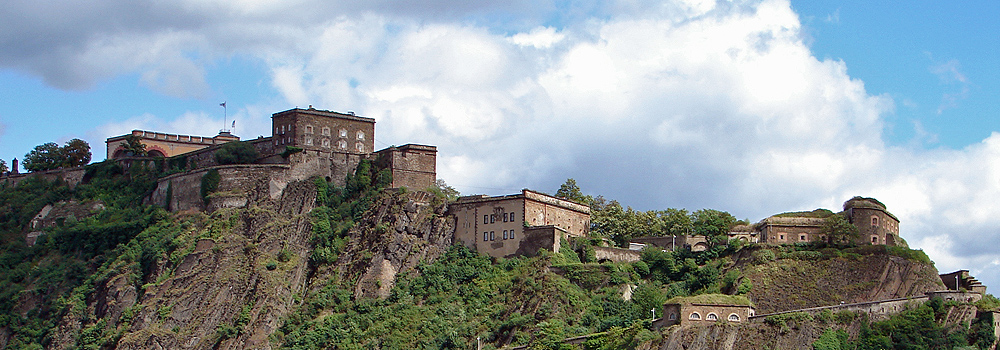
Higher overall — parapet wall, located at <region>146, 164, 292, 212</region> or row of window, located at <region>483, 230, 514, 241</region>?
parapet wall, located at <region>146, 164, 292, 212</region>

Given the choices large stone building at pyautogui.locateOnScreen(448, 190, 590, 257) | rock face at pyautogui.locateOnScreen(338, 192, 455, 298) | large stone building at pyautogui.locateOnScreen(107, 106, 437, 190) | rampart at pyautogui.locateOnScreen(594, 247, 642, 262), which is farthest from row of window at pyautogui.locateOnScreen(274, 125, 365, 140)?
rampart at pyautogui.locateOnScreen(594, 247, 642, 262)

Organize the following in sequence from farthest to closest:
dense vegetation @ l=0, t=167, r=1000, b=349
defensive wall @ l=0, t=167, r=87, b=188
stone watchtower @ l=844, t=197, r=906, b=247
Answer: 1. defensive wall @ l=0, t=167, r=87, b=188
2. stone watchtower @ l=844, t=197, r=906, b=247
3. dense vegetation @ l=0, t=167, r=1000, b=349

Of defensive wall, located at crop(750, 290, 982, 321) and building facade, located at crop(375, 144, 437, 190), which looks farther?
building facade, located at crop(375, 144, 437, 190)

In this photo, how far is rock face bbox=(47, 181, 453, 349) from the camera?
319 feet

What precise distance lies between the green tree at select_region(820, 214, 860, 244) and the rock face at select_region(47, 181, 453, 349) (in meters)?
24.0

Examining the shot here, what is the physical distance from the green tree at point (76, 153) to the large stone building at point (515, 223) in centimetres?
3713

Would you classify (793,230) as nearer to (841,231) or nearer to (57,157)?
(841,231)

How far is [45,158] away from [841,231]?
6447 centimetres

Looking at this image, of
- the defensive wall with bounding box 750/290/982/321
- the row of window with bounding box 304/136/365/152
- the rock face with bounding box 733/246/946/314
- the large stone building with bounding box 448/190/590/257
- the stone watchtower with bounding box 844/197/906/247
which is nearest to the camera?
the defensive wall with bounding box 750/290/982/321

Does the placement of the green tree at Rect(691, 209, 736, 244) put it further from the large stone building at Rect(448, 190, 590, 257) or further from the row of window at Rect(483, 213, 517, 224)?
the row of window at Rect(483, 213, 517, 224)

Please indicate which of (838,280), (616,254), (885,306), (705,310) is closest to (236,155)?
(616,254)

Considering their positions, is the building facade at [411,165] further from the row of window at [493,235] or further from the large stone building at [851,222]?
the large stone building at [851,222]

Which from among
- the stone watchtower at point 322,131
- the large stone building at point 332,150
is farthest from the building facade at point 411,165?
the stone watchtower at point 322,131

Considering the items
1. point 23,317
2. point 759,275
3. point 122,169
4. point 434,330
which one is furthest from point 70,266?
point 759,275
